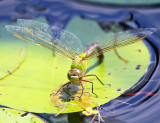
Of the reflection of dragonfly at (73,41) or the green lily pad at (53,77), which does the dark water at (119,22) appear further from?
the reflection of dragonfly at (73,41)

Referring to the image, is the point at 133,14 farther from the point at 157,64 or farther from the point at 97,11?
the point at 157,64

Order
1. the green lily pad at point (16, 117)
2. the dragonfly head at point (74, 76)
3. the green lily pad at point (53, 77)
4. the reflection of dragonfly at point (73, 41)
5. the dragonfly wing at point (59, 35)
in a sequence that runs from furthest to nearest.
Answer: the dragonfly wing at point (59, 35) < the reflection of dragonfly at point (73, 41) < the dragonfly head at point (74, 76) < the green lily pad at point (53, 77) < the green lily pad at point (16, 117)

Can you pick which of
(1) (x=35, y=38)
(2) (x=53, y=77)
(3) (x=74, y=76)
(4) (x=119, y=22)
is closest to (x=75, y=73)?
(3) (x=74, y=76)

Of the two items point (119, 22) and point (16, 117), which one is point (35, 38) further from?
point (119, 22)

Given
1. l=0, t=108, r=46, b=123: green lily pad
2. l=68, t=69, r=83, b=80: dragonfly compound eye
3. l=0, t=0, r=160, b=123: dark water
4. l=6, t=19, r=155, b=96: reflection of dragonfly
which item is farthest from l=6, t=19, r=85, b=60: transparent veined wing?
l=0, t=108, r=46, b=123: green lily pad

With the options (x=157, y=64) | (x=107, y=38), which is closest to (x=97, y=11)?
(x=107, y=38)

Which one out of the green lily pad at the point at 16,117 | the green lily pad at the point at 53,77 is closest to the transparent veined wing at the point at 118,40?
the green lily pad at the point at 53,77
